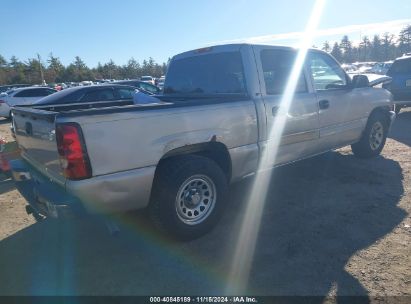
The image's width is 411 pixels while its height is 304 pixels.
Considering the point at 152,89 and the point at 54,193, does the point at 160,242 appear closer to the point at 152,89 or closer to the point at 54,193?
the point at 54,193

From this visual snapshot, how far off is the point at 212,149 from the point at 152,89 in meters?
12.2

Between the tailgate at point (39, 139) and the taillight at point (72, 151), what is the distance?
12cm

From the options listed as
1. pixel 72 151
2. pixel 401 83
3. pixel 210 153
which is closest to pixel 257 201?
pixel 210 153

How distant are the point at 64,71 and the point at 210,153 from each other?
7378 cm

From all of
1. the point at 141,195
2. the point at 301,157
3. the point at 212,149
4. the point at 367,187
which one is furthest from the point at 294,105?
the point at 141,195

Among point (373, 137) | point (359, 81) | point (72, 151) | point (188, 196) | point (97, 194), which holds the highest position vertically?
point (359, 81)

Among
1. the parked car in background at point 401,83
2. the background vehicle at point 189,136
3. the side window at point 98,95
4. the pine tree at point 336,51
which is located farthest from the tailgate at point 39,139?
the pine tree at point 336,51

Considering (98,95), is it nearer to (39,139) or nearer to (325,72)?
(325,72)

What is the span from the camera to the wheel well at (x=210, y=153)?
333 centimetres

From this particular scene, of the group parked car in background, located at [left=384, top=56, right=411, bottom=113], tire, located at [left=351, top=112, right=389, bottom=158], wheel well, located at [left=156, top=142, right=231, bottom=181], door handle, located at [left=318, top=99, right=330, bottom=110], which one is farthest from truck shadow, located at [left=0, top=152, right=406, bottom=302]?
parked car in background, located at [left=384, top=56, right=411, bottom=113]

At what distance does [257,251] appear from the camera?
3.36 meters

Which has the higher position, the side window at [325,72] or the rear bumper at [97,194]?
the side window at [325,72]

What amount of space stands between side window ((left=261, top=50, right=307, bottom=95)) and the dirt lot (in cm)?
144

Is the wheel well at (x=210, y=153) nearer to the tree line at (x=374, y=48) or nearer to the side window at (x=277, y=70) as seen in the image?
the side window at (x=277, y=70)
